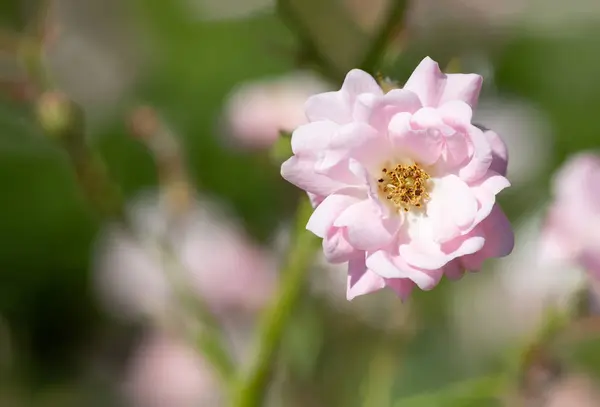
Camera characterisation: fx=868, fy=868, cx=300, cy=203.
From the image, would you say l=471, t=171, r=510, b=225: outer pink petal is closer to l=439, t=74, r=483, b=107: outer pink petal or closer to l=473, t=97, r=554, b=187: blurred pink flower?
l=439, t=74, r=483, b=107: outer pink petal

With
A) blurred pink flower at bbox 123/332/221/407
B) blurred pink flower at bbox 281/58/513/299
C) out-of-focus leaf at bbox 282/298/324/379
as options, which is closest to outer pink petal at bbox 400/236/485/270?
blurred pink flower at bbox 281/58/513/299

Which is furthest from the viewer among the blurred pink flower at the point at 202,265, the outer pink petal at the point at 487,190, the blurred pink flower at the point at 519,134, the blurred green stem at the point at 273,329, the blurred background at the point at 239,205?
the blurred pink flower at the point at 519,134

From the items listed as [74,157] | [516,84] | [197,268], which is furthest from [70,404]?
[516,84]

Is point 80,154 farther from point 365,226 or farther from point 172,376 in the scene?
point 172,376

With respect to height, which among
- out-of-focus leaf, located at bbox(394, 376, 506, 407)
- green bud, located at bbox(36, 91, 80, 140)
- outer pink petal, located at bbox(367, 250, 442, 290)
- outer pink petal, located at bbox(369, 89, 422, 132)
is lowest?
out-of-focus leaf, located at bbox(394, 376, 506, 407)

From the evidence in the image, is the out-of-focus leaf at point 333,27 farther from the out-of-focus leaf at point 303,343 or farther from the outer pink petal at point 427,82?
the outer pink petal at point 427,82

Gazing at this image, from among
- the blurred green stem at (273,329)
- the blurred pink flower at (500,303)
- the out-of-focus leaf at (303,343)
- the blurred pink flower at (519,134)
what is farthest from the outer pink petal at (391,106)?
the blurred pink flower at (519,134)
